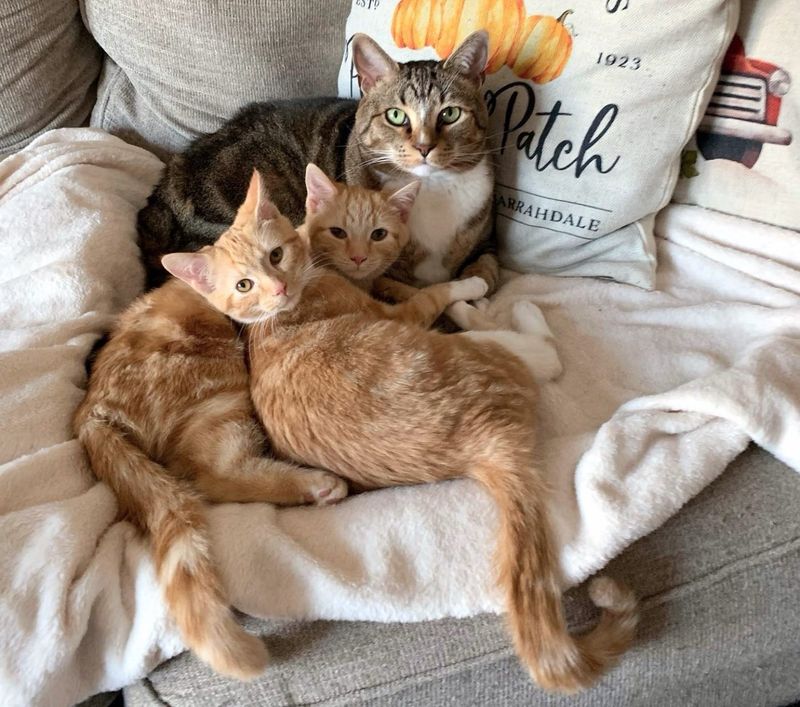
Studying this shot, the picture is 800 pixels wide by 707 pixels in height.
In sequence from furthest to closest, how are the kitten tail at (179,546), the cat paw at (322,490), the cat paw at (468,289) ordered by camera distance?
the cat paw at (468,289)
the cat paw at (322,490)
the kitten tail at (179,546)

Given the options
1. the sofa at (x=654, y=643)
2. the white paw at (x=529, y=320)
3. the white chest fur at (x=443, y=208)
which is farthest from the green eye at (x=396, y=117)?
the sofa at (x=654, y=643)

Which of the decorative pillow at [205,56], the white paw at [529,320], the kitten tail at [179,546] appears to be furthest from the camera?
the decorative pillow at [205,56]

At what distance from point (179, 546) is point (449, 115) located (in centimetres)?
97

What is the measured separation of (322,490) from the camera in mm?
952

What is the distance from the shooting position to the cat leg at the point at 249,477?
95 centimetres

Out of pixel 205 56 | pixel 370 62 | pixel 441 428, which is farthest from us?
pixel 205 56

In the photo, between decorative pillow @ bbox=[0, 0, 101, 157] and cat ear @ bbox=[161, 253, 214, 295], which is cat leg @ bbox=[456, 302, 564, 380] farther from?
decorative pillow @ bbox=[0, 0, 101, 157]

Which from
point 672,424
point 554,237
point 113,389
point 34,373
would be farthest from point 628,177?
point 34,373

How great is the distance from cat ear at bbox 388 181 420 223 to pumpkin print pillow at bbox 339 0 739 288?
21 cm

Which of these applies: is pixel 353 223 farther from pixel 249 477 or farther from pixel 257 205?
pixel 249 477

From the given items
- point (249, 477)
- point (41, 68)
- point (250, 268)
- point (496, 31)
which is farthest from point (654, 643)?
point (41, 68)

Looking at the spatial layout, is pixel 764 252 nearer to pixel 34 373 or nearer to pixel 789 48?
pixel 789 48

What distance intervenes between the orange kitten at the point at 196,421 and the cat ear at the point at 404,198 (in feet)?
0.78

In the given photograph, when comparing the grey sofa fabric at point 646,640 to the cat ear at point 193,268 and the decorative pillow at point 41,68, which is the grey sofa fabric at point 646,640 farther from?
the decorative pillow at point 41,68
